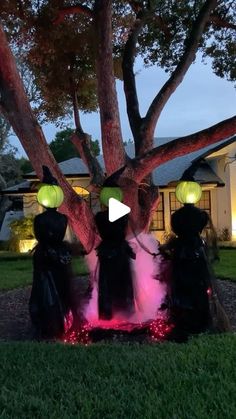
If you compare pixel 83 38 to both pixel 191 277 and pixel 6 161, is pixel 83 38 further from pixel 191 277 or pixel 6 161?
pixel 6 161

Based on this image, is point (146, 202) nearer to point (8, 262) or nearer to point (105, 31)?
point (105, 31)

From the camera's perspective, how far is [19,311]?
9625 mm

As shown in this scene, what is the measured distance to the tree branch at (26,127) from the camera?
7.86m

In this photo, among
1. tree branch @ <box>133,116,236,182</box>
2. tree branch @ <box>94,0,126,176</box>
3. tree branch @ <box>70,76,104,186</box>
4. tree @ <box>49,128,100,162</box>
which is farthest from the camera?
tree @ <box>49,128,100,162</box>

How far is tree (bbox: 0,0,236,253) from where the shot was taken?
794 cm

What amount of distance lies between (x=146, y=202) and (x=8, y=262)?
421 inches

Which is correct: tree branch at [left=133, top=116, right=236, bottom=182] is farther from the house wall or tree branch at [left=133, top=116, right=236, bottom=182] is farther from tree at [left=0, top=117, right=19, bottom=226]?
tree at [left=0, top=117, right=19, bottom=226]

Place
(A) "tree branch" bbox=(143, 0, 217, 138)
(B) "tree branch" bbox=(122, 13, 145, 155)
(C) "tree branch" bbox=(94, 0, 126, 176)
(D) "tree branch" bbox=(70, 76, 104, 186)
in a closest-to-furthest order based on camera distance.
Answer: (C) "tree branch" bbox=(94, 0, 126, 176) < (D) "tree branch" bbox=(70, 76, 104, 186) < (A) "tree branch" bbox=(143, 0, 217, 138) < (B) "tree branch" bbox=(122, 13, 145, 155)

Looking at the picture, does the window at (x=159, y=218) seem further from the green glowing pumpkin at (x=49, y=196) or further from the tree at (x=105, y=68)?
the green glowing pumpkin at (x=49, y=196)

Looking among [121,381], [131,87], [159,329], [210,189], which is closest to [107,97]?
[131,87]

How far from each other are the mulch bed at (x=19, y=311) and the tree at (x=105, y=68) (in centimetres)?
151

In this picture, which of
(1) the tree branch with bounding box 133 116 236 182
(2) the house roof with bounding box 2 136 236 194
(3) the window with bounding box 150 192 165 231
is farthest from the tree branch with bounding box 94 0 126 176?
(3) the window with bounding box 150 192 165 231

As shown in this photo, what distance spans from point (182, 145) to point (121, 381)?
13.8 feet

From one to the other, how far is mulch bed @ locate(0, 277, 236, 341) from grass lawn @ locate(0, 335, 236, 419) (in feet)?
7.21
